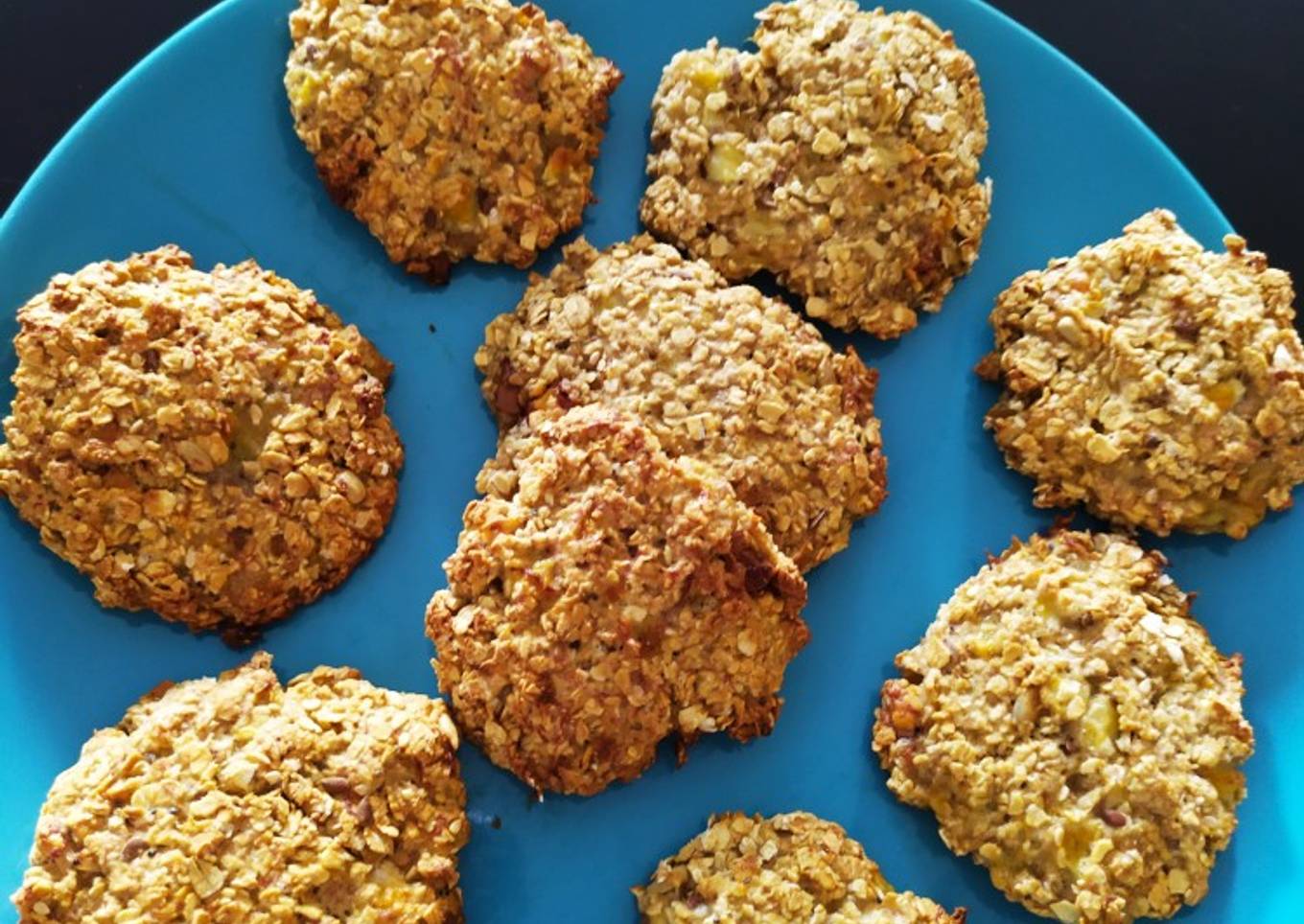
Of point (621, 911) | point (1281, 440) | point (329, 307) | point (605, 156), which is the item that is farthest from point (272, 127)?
point (1281, 440)

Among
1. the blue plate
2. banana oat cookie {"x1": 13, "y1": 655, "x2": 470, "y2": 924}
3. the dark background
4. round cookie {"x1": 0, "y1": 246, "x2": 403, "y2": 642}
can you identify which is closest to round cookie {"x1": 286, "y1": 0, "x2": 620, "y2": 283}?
the blue plate

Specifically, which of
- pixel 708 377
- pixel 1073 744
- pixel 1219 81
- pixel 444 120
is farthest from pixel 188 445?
pixel 1219 81

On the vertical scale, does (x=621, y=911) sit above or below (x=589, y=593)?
below

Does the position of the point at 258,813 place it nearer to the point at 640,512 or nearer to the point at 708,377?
the point at 640,512

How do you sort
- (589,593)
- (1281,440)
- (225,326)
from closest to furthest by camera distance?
1. (589,593)
2. (225,326)
3. (1281,440)

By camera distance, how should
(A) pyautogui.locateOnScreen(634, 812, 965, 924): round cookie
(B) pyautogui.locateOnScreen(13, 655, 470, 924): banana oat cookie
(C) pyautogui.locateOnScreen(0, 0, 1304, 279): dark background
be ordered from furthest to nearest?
(C) pyautogui.locateOnScreen(0, 0, 1304, 279): dark background
(A) pyautogui.locateOnScreen(634, 812, 965, 924): round cookie
(B) pyautogui.locateOnScreen(13, 655, 470, 924): banana oat cookie

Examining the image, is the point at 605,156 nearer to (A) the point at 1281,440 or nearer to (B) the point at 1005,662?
(B) the point at 1005,662

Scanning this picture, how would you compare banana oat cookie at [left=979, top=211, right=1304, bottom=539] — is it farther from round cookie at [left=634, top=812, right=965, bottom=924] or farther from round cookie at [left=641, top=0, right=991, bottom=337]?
round cookie at [left=634, top=812, right=965, bottom=924]
